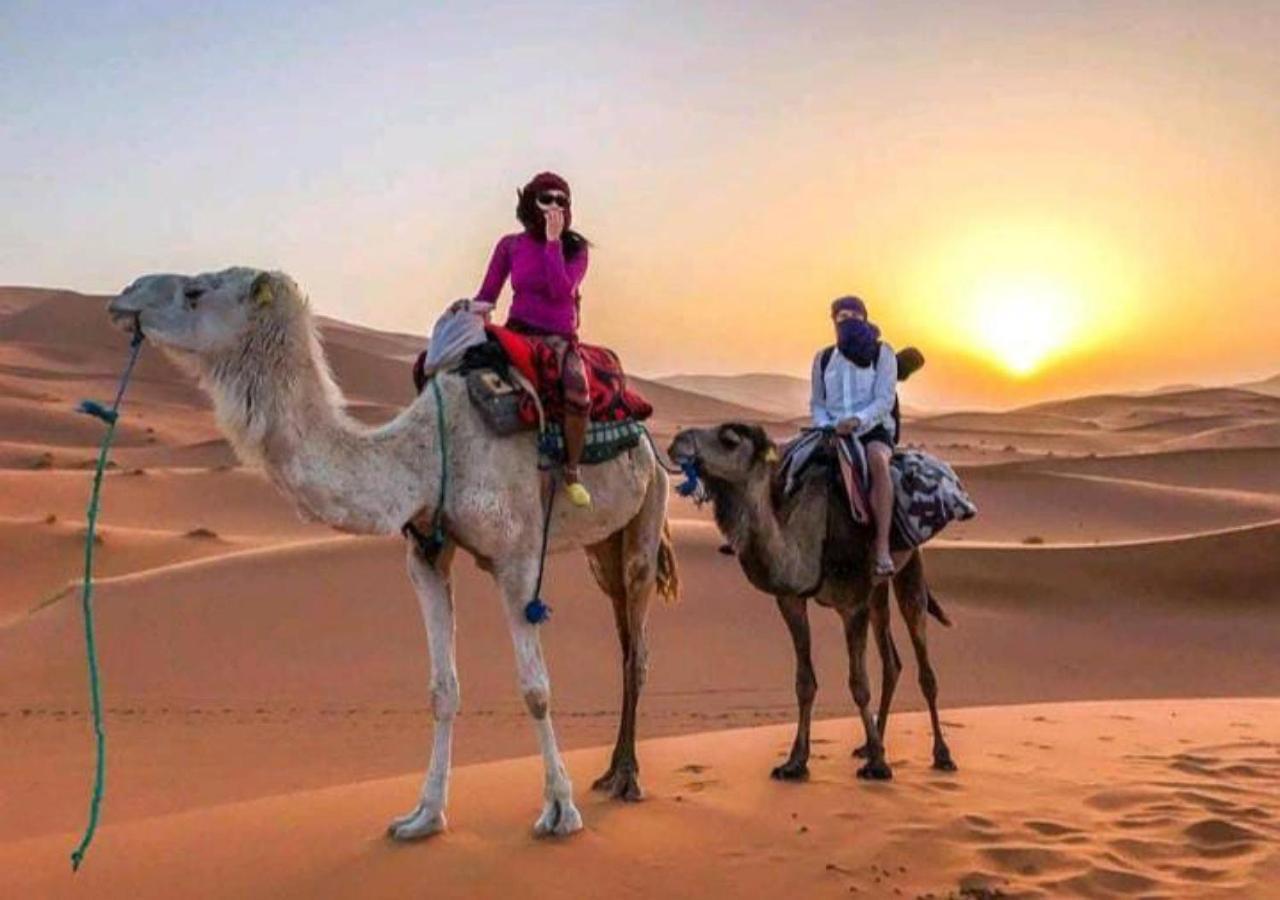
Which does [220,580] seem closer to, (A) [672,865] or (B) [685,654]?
(B) [685,654]

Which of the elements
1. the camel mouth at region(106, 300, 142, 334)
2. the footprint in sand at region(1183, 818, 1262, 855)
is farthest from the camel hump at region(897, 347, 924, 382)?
the camel mouth at region(106, 300, 142, 334)

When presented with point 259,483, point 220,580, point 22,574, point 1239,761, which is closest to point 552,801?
point 1239,761

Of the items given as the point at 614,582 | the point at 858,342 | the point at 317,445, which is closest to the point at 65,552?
the point at 614,582

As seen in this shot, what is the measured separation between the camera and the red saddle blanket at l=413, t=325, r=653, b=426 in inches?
229

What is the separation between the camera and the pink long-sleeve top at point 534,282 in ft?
20.3

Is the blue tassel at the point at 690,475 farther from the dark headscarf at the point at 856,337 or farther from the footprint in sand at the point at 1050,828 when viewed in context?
the footprint in sand at the point at 1050,828

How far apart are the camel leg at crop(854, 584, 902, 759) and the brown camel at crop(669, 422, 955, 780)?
262 mm

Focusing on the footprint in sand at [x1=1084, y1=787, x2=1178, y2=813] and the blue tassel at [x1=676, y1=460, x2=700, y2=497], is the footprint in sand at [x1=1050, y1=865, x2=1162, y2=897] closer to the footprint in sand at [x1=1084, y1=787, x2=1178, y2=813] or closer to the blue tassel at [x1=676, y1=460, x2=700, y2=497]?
the footprint in sand at [x1=1084, y1=787, x2=1178, y2=813]

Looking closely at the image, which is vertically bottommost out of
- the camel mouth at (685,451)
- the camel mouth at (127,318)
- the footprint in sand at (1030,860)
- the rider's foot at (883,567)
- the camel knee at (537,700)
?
the footprint in sand at (1030,860)

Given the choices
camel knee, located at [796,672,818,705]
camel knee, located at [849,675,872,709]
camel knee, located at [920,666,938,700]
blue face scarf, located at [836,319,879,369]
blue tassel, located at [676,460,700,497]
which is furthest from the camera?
camel knee, located at [920,666,938,700]

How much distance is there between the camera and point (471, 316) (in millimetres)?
5883

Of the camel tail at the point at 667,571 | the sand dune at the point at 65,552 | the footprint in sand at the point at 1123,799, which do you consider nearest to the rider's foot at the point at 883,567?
the camel tail at the point at 667,571

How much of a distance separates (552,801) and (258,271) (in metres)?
2.66

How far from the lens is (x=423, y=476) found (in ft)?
17.8
